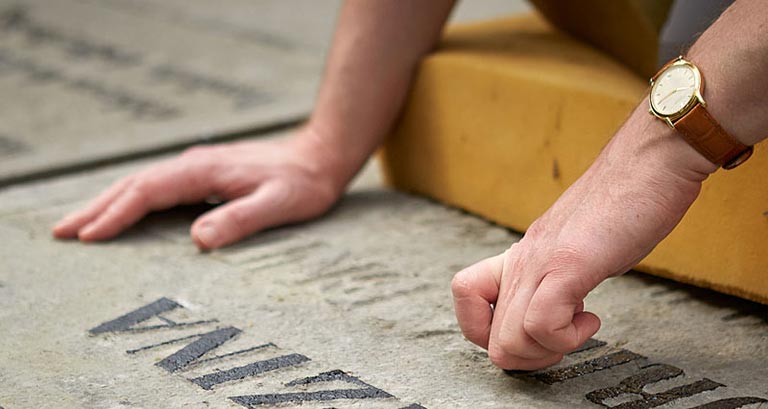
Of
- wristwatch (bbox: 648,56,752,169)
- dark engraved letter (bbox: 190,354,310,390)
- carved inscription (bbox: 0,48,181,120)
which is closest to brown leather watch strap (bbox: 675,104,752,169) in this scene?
wristwatch (bbox: 648,56,752,169)

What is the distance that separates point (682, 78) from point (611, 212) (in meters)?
0.16

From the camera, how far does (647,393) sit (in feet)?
4.17

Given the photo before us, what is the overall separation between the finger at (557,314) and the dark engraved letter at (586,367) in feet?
0.29

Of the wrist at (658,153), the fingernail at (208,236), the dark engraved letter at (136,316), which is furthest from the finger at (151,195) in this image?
the wrist at (658,153)

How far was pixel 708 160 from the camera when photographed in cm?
124

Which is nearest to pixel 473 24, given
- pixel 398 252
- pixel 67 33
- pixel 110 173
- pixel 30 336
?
pixel 398 252

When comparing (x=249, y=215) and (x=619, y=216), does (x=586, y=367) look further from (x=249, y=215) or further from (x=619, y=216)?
(x=249, y=215)

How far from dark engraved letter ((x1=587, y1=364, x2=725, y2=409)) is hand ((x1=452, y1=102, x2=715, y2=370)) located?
7 cm

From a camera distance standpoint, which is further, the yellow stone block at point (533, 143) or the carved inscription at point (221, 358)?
the yellow stone block at point (533, 143)

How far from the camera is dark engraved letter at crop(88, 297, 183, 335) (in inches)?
58.5

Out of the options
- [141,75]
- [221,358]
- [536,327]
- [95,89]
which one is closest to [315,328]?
[221,358]

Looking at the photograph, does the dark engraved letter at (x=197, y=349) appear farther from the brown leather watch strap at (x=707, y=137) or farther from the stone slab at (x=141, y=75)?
the stone slab at (x=141, y=75)

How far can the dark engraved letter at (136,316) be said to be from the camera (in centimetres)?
149

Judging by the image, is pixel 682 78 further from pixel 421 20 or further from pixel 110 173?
pixel 110 173
